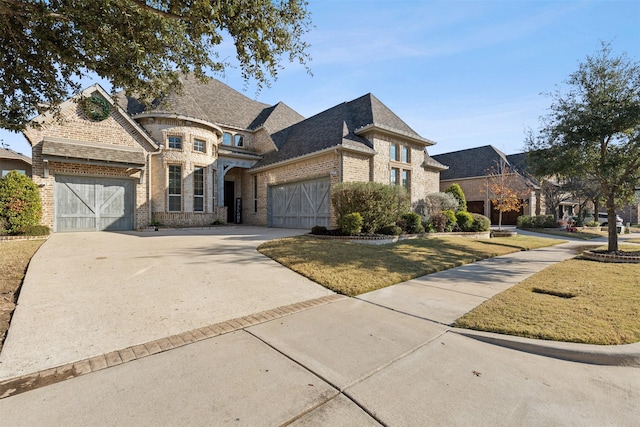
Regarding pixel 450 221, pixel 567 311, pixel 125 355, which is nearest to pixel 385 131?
pixel 450 221

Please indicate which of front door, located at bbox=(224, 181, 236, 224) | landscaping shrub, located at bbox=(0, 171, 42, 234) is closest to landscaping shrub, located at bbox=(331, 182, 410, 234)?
landscaping shrub, located at bbox=(0, 171, 42, 234)

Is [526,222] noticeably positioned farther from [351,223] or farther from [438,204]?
[351,223]

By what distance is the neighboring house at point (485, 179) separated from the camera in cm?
2795

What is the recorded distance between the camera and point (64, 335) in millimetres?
3406

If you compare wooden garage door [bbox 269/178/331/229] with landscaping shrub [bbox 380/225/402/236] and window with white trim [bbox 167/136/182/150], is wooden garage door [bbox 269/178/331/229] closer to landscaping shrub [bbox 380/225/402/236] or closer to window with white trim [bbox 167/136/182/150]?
landscaping shrub [bbox 380/225/402/236]

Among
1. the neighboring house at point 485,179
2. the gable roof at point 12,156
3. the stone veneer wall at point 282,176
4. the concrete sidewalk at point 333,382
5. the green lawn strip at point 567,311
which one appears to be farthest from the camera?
the neighboring house at point 485,179

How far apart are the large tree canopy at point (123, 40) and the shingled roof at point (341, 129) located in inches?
357

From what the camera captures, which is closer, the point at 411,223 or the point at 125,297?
the point at 125,297

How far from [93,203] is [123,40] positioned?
11.9m

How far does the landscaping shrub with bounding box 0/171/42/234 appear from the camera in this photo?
11.0 metres

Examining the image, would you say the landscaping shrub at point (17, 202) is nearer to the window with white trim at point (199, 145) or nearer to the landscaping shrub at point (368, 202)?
the window with white trim at point (199, 145)

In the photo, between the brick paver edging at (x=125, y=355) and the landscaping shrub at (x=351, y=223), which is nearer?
the brick paver edging at (x=125, y=355)

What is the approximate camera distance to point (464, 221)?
635 inches

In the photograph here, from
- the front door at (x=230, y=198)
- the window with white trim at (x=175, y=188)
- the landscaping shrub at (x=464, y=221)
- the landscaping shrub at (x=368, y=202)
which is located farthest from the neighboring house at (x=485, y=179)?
the window with white trim at (x=175, y=188)
